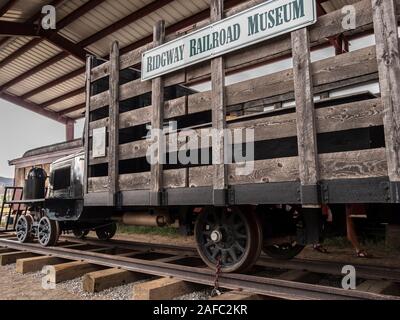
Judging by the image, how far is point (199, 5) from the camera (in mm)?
11422

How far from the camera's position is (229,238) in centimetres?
395

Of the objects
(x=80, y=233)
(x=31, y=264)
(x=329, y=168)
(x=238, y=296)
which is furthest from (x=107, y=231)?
(x=329, y=168)

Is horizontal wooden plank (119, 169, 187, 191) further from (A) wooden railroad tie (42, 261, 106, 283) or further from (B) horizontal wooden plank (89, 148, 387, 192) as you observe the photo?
(A) wooden railroad tie (42, 261, 106, 283)

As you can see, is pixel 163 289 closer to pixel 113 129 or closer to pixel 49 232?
pixel 113 129

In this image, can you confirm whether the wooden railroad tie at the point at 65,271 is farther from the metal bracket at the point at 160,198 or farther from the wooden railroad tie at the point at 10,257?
the wooden railroad tie at the point at 10,257

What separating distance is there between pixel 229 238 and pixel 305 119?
1.64 metres

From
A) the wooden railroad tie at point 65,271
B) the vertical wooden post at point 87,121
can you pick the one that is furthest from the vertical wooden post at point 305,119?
the vertical wooden post at point 87,121

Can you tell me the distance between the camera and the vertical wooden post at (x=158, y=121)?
416 cm

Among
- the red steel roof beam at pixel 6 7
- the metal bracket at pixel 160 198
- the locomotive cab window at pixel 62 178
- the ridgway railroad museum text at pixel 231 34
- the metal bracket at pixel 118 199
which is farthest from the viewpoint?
the red steel roof beam at pixel 6 7

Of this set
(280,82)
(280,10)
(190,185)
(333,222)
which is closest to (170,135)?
(190,185)

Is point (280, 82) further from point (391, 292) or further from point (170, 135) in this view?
point (391, 292)

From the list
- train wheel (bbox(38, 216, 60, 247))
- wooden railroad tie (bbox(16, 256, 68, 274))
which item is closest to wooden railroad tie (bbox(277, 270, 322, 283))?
wooden railroad tie (bbox(16, 256, 68, 274))

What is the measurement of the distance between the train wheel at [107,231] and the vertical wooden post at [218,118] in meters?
5.00

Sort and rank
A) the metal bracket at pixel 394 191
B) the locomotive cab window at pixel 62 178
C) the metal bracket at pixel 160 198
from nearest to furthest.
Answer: the metal bracket at pixel 394 191 → the metal bracket at pixel 160 198 → the locomotive cab window at pixel 62 178
